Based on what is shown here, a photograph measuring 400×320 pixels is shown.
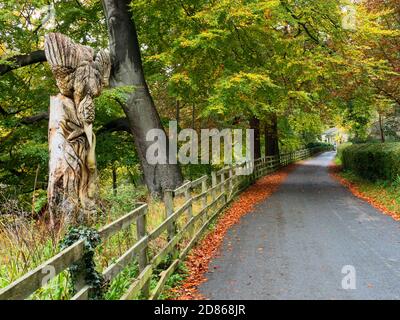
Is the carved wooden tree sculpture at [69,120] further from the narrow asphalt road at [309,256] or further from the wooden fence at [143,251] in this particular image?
the narrow asphalt road at [309,256]

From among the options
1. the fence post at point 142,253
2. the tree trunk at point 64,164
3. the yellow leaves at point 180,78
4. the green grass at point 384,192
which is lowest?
the green grass at point 384,192

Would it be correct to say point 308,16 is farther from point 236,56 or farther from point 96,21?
point 96,21

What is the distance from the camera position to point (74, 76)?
7363 mm

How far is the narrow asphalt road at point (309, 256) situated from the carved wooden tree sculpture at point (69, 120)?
292cm

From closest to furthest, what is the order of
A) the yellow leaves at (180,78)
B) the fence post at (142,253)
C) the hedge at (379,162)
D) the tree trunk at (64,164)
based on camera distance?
the fence post at (142,253), the tree trunk at (64,164), the yellow leaves at (180,78), the hedge at (379,162)

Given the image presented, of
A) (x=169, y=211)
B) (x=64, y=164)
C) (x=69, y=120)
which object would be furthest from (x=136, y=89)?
(x=169, y=211)

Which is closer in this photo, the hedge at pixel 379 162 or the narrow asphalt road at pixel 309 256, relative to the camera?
the narrow asphalt road at pixel 309 256

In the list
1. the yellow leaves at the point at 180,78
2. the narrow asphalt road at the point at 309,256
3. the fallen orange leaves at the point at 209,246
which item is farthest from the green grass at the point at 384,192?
the yellow leaves at the point at 180,78

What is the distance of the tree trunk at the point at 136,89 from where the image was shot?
1259cm

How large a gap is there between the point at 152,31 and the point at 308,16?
18.8 ft

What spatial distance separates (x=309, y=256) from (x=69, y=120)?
16.6 ft

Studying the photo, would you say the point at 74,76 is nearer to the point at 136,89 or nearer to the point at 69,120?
the point at 69,120

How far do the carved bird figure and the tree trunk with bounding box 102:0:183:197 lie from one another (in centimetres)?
504
